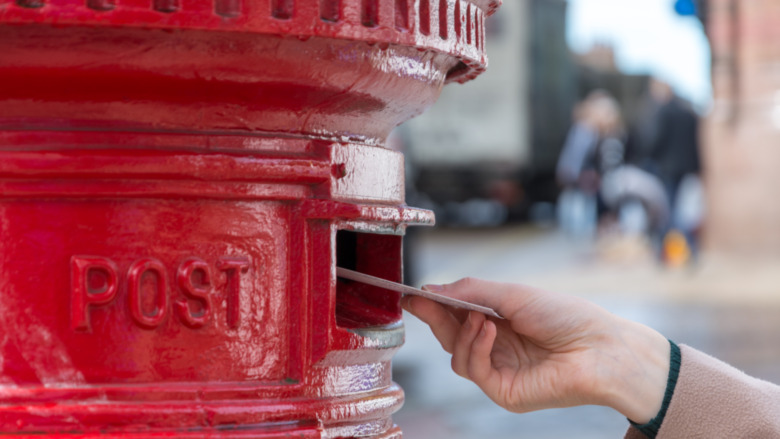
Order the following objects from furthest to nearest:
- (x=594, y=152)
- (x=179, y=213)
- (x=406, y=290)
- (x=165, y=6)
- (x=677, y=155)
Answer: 1. (x=594, y=152)
2. (x=677, y=155)
3. (x=406, y=290)
4. (x=179, y=213)
5. (x=165, y=6)

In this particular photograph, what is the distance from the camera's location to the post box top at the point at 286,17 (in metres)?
1.06

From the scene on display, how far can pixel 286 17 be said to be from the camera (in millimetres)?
1128

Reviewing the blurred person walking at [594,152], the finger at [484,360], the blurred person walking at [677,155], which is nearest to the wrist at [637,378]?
the finger at [484,360]

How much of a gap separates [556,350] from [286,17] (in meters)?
0.70

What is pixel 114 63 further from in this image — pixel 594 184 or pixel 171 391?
pixel 594 184

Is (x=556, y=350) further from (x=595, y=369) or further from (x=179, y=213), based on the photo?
(x=179, y=213)

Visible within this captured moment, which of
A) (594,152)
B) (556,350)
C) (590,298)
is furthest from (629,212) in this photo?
(556,350)

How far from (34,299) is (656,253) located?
10.3m

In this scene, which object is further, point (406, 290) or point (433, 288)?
point (433, 288)

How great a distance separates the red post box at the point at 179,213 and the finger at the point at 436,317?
0.97 feet

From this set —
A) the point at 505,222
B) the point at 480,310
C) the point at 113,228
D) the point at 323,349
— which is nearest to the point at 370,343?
the point at 323,349

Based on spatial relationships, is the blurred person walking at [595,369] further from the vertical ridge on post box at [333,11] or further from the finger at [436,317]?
the vertical ridge on post box at [333,11]

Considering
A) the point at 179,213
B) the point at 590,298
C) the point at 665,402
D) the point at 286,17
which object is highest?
the point at 286,17

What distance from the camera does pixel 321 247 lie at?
1238 mm
